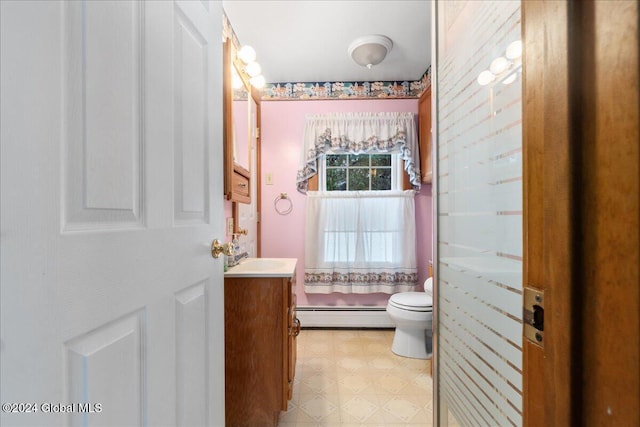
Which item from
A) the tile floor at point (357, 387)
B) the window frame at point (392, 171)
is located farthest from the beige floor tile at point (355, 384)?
the window frame at point (392, 171)

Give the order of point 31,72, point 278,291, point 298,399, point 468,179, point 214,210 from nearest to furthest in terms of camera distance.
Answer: point 31,72, point 468,179, point 214,210, point 278,291, point 298,399

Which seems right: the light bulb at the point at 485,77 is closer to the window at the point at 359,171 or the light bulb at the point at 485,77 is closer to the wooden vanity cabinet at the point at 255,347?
the wooden vanity cabinet at the point at 255,347

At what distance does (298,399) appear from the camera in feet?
5.50

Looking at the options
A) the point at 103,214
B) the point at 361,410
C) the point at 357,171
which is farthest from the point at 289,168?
the point at 103,214

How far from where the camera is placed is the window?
2783 mm

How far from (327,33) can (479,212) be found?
A: 1.88 meters

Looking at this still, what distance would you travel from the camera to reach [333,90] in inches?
109

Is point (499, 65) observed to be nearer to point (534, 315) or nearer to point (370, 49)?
point (534, 315)

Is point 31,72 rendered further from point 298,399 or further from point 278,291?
point 298,399

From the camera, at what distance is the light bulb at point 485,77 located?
69 cm

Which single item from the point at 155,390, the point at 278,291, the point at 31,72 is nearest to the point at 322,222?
the point at 278,291

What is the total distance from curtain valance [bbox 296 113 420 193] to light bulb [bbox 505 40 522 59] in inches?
81.5

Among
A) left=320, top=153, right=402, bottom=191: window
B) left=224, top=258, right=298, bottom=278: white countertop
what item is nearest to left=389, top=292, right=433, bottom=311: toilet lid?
left=224, top=258, right=298, bottom=278: white countertop

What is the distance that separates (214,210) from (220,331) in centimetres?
42
